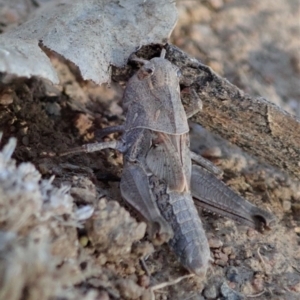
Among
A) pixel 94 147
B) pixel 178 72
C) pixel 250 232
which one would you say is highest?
pixel 178 72

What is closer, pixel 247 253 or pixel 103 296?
pixel 103 296

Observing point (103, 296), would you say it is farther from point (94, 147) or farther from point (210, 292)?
point (94, 147)

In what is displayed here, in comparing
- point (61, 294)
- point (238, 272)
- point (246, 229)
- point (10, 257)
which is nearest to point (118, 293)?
point (61, 294)

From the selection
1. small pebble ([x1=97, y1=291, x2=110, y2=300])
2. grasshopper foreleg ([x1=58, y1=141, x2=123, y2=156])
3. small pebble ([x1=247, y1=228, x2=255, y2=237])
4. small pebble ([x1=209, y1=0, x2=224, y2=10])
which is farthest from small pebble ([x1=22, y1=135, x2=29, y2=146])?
small pebble ([x1=209, y1=0, x2=224, y2=10])

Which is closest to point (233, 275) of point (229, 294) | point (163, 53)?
point (229, 294)

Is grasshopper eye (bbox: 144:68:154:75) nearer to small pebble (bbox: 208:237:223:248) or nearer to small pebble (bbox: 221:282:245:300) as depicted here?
small pebble (bbox: 208:237:223:248)
